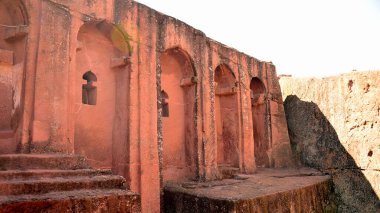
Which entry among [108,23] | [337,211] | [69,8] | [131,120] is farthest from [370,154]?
[69,8]

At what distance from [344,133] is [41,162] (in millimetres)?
8950

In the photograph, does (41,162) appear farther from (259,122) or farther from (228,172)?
(259,122)

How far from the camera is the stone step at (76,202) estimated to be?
2.99 metres

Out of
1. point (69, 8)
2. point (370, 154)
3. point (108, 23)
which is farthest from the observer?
point (370, 154)

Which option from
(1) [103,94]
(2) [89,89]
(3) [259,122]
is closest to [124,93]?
(1) [103,94]

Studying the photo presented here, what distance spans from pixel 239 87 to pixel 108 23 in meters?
4.73

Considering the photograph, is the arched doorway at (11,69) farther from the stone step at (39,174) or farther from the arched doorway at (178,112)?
A: the arched doorway at (178,112)

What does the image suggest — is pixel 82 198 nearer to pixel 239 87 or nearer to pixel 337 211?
pixel 239 87

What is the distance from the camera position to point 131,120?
6.22m

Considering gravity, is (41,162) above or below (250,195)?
above

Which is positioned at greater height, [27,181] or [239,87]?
[239,87]

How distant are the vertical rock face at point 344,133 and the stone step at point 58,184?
797cm

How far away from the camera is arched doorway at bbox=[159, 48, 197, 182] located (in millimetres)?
7828

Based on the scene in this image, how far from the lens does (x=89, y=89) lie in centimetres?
644
